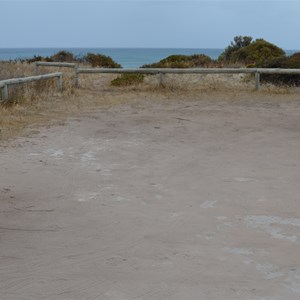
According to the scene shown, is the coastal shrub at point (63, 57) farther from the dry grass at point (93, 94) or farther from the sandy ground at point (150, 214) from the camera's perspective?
the sandy ground at point (150, 214)

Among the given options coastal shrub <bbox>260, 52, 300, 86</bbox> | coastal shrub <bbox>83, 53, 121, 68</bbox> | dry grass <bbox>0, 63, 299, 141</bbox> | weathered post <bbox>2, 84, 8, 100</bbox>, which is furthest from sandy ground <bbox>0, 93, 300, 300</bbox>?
coastal shrub <bbox>83, 53, 121, 68</bbox>

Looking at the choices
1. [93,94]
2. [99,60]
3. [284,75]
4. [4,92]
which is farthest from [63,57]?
[4,92]

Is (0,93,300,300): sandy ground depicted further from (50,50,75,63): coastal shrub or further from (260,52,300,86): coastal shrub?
(50,50,75,63): coastal shrub

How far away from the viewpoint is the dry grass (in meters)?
10.5

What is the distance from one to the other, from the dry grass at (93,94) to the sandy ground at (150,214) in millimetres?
1447

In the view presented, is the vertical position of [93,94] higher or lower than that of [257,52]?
lower

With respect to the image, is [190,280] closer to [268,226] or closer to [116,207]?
[268,226]

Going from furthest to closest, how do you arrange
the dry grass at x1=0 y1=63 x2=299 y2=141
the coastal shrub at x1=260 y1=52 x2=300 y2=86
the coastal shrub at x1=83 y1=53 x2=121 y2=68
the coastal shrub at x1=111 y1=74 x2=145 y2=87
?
the coastal shrub at x1=83 y1=53 x2=121 y2=68
the coastal shrub at x1=111 y1=74 x2=145 y2=87
the coastal shrub at x1=260 y1=52 x2=300 y2=86
the dry grass at x1=0 y1=63 x2=299 y2=141

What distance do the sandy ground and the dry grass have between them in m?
1.45

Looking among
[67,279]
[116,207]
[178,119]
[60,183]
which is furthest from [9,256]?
[178,119]

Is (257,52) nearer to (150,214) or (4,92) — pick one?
(4,92)

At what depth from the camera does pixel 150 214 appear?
498 cm

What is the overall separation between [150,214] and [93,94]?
9970 millimetres

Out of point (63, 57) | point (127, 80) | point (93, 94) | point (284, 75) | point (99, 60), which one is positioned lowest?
point (93, 94)
